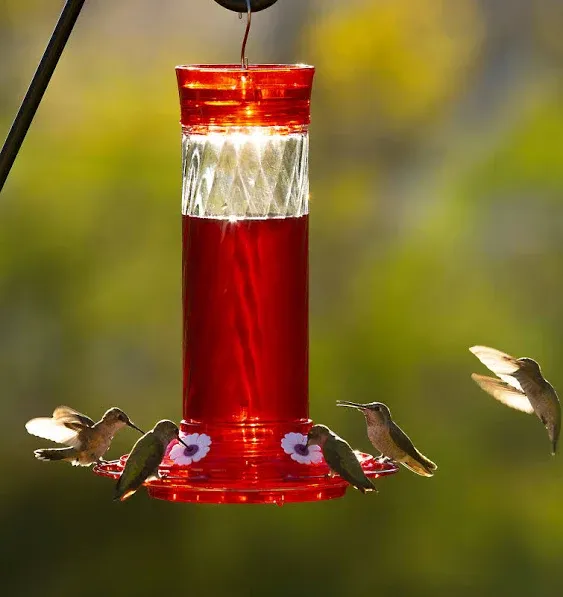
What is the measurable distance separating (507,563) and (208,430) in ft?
25.3

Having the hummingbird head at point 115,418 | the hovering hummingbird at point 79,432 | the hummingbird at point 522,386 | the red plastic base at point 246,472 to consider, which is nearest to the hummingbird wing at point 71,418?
the hovering hummingbird at point 79,432

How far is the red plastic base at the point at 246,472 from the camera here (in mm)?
3264

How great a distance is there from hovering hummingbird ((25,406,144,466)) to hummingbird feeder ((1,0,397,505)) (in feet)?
0.39

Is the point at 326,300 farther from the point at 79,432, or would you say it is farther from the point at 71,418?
the point at 79,432

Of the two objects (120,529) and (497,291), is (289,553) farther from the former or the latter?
(497,291)

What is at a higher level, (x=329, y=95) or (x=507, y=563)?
(x=329, y=95)

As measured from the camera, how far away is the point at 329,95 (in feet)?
37.9

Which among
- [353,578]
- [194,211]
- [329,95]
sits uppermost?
[329,95]

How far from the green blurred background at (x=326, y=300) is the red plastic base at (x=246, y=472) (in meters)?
6.52

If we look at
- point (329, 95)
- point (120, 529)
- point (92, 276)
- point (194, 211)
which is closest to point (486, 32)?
point (329, 95)

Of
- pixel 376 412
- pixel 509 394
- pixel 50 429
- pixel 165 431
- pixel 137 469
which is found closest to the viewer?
pixel 137 469

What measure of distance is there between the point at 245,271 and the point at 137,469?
0.53 m

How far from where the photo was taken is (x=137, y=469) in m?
3.29

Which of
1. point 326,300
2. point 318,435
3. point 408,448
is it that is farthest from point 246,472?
point 326,300
